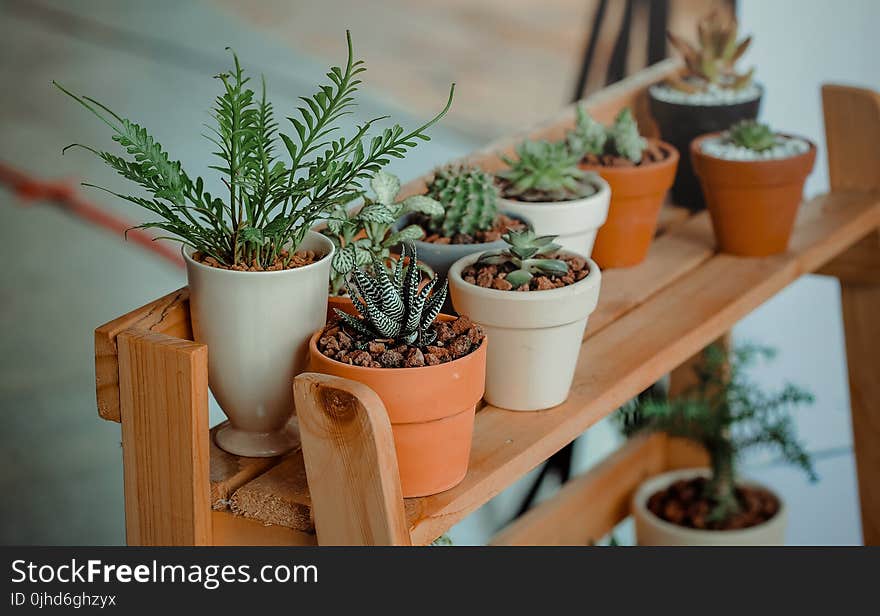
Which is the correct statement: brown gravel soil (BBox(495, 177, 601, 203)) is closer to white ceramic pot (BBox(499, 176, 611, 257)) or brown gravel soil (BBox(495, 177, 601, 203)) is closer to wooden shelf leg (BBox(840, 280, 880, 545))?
white ceramic pot (BBox(499, 176, 611, 257))

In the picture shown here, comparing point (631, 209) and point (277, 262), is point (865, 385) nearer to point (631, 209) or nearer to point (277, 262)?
point (631, 209)

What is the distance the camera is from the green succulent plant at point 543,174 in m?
1.13

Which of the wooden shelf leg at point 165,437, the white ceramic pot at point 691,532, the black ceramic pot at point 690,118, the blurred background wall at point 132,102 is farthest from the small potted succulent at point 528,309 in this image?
the white ceramic pot at point 691,532

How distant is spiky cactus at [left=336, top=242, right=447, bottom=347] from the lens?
0.80 m

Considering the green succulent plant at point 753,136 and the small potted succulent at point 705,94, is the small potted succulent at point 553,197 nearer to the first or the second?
the green succulent plant at point 753,136

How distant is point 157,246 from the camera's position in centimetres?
166

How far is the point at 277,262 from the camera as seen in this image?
0.86 m

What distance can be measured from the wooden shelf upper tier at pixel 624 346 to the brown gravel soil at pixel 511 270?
12 cm

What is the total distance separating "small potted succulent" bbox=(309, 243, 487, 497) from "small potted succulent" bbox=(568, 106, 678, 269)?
447 mm

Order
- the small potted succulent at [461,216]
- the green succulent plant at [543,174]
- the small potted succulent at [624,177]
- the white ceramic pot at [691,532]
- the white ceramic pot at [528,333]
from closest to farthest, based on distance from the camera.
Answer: the white ceramic pot at [528,333], the small potted succulent at [461,216], the green succulent plant at [543,174], the small potted succulent at [624,177], the white ceramic pot at [691,532]

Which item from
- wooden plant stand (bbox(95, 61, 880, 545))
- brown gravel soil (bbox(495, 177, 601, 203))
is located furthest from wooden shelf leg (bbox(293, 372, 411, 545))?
brown gravel soil (bbox(495, 177, 601, 203))
